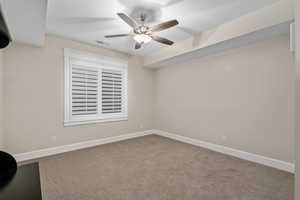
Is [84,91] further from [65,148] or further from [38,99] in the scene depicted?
[65,148]

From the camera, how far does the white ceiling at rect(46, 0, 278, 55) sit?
2.06 m

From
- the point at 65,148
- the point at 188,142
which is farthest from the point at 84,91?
the point at 188,142

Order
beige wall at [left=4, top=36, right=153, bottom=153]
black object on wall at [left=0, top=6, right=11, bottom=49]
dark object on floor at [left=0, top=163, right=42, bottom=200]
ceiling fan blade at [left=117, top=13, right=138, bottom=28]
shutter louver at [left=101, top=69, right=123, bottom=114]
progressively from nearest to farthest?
1. dark object on floor at [left=0, top=163, right=42, bottom=200]
2. black object on wall at [left=0, top=6, right=11, bottom=49]
3. ceiling fan blade at [left=117, top=13, right=138, bottom=28]
4. beige wall at [left=4, top=36, right=153, bottom=153]
5. shutter louver at [left=101, top=69, right=123, bottom=114]

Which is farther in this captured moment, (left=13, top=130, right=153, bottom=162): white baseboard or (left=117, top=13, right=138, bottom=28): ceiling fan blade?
(left=13, top=130, right=153, bottom=162): white baseboard

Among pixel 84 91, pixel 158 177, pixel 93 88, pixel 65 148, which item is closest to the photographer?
pixel 158 177

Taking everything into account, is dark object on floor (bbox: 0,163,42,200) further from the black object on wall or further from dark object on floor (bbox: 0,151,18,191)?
the black object on wall

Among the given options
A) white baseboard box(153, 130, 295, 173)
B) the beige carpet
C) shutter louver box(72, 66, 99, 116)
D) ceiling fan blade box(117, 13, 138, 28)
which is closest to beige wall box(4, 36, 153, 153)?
shutter louver box(72, 66, 99, 116)

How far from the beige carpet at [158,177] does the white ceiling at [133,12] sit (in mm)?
2659

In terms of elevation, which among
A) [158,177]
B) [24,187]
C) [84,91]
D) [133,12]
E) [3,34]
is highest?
[133,12]

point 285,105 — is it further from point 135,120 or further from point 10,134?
point 10,134

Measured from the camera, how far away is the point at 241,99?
2.88 metres

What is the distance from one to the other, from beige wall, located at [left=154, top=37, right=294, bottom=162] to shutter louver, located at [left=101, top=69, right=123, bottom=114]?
1690mm

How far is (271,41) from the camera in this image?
2516 millimetres

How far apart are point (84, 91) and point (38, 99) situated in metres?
0.94
